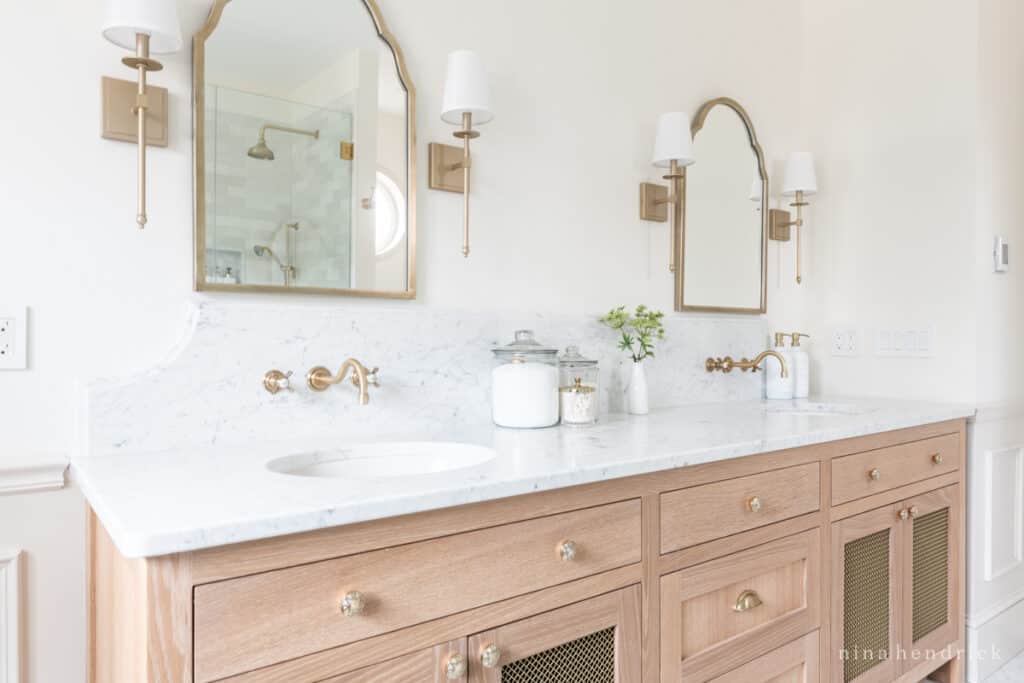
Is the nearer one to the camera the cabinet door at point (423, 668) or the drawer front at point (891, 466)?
the cabinet door at point (423, 668)

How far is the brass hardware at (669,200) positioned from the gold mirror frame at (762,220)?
12 millimetres

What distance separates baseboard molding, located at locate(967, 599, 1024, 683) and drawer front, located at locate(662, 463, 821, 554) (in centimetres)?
107

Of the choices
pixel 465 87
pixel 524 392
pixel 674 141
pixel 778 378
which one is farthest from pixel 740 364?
pixel 465 87

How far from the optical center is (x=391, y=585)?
3.24ft

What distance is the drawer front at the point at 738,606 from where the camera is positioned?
4.45 ft

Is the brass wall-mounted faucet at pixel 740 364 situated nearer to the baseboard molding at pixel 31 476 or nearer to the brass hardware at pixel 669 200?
the brass hardware at pixel 669 200

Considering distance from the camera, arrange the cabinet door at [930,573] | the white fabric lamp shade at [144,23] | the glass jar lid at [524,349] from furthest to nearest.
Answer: the cabinet door at [930,573] → the glass jar lid at [524,349] → the white fabric lamp shade at [144,23]

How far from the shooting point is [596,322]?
2.03 m

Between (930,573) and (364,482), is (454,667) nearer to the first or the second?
(364,482)

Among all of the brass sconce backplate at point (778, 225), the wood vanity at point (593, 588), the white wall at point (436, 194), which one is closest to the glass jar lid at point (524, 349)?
the white wall at point (436, 194)

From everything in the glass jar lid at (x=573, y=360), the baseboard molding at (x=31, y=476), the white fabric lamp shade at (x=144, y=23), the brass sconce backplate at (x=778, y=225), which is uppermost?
the white fabric lamp shade at (x=144, y=23)

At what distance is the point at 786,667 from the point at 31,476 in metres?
1.57

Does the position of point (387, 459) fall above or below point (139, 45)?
below

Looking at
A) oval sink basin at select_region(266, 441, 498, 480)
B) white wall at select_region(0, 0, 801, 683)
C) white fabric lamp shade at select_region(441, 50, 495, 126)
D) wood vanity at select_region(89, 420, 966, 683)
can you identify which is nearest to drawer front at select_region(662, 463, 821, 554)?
wood vanity at select_region(89, 420, 966, 683)
